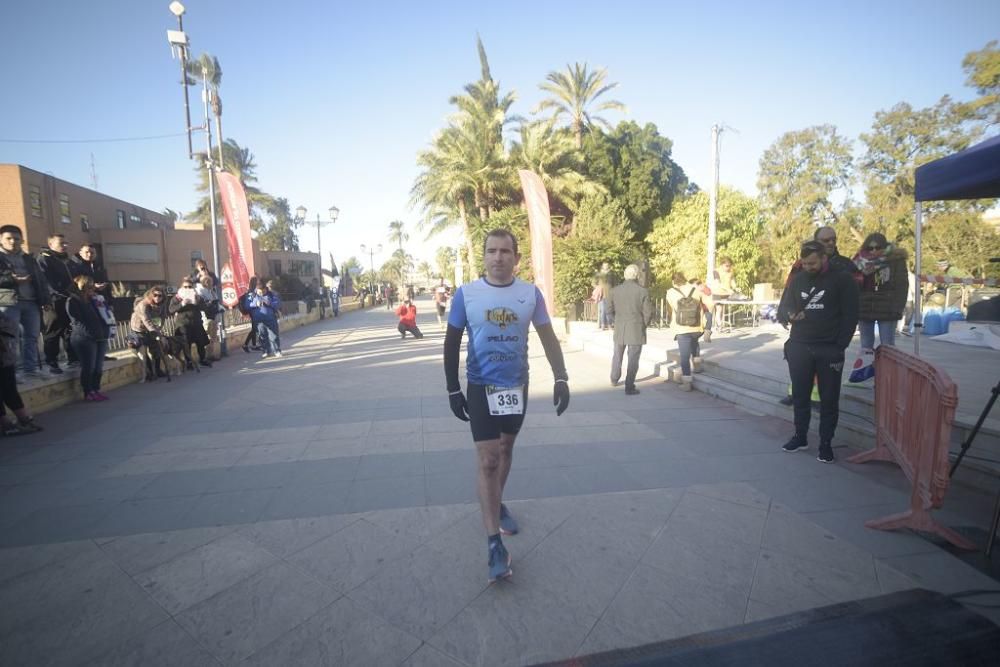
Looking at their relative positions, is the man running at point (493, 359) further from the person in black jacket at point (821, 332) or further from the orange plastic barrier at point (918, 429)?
the person in black jacket at point (821, 332)

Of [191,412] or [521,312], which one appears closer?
[521,312]

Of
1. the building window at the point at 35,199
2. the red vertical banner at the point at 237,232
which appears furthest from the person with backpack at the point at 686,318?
the building window at the point at 35,199

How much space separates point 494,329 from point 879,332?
527 cm

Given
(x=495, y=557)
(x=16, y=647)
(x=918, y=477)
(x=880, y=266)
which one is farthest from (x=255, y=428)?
(x=880, y=266)

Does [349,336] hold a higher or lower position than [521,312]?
lower

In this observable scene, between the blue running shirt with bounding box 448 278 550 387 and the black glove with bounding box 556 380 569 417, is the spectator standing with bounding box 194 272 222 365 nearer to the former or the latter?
the blue running shirt with bounding box 448 278 550 387

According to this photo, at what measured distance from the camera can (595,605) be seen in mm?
2418

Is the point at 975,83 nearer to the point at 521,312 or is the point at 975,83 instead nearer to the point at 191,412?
the point at 521,312

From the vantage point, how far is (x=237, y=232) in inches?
445

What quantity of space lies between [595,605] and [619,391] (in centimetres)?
516

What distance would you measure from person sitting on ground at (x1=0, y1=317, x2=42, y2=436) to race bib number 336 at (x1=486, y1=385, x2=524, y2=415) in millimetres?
5681

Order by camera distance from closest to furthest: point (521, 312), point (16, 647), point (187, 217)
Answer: point (16, 647)
point (521, 312)
point (187, 217)

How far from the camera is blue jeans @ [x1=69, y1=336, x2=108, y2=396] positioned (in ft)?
22.6

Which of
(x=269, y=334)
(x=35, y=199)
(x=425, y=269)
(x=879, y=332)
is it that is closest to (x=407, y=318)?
(x=269, y=334)
